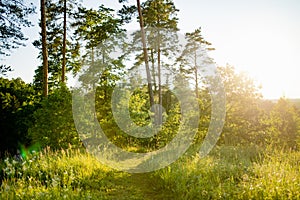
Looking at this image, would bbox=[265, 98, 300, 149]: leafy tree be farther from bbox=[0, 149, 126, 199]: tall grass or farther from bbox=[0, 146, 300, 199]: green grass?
bbox=[0, 149, 126, 199]: tall grass

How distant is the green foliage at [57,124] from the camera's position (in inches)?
421

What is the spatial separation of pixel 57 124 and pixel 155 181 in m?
5.16

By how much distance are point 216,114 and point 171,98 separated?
21.8 meters

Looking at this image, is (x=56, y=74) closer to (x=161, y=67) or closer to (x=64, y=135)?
(x=161, y=67)

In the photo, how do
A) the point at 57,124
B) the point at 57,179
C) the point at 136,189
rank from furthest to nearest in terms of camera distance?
the point at 57,124 → the point at 136,189 → the point at 57,179

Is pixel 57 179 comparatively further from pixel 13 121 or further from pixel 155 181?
pixel 13 121

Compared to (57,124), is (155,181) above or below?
below

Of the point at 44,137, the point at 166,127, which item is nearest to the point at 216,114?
the point at 166,127

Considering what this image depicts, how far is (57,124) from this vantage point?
1070cm

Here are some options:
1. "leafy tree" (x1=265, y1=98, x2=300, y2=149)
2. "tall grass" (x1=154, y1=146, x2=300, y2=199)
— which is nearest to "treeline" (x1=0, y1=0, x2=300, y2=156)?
"leafy tree" (x1=265, y1=98, x2=300, y2=149)

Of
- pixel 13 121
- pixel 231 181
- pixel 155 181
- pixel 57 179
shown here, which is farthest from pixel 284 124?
pixel 13 121

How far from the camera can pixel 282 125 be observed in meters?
11.4

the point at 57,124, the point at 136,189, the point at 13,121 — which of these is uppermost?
the point at 57,124

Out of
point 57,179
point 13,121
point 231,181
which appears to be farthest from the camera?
point 13,121
